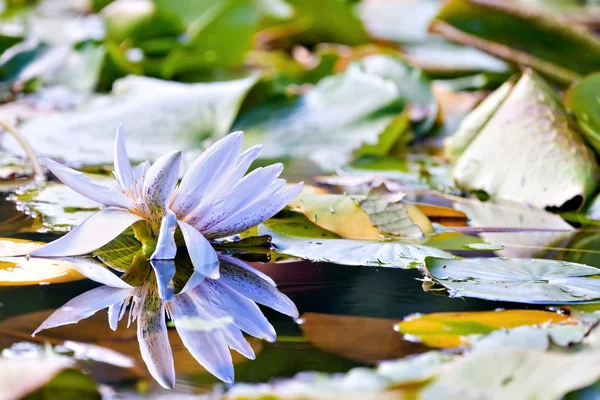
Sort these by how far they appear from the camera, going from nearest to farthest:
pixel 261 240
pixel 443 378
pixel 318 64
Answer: pixel 443 378, pixel 261 240, pixel 318 64

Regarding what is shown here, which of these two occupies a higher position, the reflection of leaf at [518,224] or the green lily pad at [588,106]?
the green lily pad at [588,106]

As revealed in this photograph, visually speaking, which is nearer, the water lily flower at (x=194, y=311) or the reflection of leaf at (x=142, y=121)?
the water lily flower at (x=194, y=311)

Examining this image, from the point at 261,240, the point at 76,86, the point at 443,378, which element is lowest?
the point at 76,86

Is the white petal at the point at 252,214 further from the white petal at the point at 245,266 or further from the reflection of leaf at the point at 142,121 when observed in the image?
the reflection of leaf at the point at 142,121

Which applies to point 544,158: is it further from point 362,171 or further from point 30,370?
point 30,370

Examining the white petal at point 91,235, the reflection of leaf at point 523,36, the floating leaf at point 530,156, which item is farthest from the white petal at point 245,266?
the reflection of leaf at point 523,36

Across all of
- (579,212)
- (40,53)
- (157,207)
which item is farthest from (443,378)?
(40,53)

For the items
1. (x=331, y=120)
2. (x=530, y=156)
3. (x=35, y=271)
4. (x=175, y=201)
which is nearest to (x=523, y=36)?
(x=331, y=120)

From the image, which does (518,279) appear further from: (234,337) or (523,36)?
(523,36)
